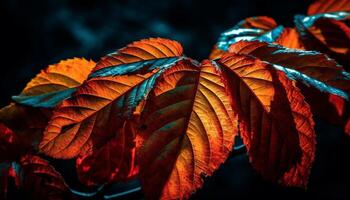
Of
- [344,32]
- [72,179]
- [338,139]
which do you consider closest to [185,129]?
[344,32]

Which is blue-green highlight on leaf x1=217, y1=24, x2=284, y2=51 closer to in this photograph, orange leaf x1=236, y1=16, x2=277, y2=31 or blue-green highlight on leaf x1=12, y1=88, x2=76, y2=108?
orange leaf x1=236, y1=16, x2=277, y2=31

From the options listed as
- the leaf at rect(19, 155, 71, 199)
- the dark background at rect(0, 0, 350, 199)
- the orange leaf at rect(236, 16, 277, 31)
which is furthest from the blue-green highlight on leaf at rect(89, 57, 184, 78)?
the dark background at rect(0, 0, 350, 199)

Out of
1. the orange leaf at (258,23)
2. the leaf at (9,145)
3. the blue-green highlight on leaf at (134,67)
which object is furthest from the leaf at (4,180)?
the orange leaf at (258,23)

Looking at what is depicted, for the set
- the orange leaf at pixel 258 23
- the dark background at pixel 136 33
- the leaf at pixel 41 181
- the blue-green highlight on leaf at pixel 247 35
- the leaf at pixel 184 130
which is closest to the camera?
the leaf at pixel 184 130

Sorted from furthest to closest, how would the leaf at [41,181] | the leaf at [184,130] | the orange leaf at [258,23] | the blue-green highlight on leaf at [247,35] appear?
the orange leaf at [258,23] → the blue-green highlight on leaf at [247,35] → the leaf at [41,181] → the leaf at [184,130]

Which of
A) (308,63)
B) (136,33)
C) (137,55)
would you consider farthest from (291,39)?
(136,33)

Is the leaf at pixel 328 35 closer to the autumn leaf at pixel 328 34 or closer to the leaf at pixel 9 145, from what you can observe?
the autumn leaf at pixel 328 34

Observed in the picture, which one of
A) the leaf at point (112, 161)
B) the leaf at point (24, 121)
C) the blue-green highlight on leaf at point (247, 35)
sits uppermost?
the blue-green highlight on leaf at point (247, 35)

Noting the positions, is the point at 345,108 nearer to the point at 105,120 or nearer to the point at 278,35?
the point at 278,35
